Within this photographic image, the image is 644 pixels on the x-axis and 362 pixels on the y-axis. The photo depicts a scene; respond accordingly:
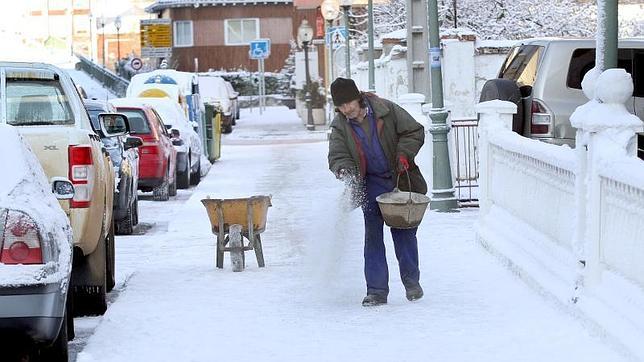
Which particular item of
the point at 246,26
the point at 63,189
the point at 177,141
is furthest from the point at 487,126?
the point at 246,26

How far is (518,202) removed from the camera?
41.0 ft

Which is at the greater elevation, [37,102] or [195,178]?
[37,102]

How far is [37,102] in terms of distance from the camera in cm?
1080

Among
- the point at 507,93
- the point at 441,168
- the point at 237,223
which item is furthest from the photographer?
the point at 441,168

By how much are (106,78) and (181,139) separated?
45868mm

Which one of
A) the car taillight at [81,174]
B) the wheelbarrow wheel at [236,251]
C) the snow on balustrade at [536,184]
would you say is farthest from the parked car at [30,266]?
the wheelbarrow wheel at [236,251]

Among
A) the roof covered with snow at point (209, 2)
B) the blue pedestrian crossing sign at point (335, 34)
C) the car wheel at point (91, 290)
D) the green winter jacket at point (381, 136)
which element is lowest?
the car wheel at point (91, 290)

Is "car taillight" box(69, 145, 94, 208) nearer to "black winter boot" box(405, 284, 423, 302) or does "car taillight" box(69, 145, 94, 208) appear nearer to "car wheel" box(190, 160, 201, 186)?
"black winter boot" box(405, 284, 423, 302)

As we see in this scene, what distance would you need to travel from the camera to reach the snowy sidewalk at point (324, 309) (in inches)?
342

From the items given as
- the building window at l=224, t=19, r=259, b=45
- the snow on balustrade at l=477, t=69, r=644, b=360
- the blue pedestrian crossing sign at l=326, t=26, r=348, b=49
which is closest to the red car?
the snow on balustrade at l=477, t=69, r=644, b=360

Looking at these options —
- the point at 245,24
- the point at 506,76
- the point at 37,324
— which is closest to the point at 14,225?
the point at 37,324

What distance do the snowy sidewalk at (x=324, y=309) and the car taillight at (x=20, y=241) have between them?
1.31 m

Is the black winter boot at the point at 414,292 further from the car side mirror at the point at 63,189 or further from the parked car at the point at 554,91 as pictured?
the parked car at the point at 554,91

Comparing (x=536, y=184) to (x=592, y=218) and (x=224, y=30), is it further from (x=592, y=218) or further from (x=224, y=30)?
(x=224, y=30)
